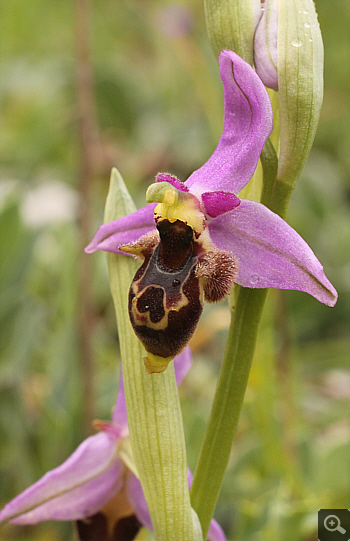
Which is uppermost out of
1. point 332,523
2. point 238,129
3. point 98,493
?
point 238,129

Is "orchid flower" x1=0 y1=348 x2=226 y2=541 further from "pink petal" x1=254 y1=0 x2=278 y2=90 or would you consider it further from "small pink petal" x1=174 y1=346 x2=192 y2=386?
"pink petal" x1=254 y1=0 x2=278 y2=90

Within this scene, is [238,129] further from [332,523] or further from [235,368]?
[332,523]

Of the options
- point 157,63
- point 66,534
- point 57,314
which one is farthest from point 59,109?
point 66,534

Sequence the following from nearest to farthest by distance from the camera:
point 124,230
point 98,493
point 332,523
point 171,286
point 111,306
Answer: point 171,286, point 124,230, point 98,493, point 332,523, point 111,306

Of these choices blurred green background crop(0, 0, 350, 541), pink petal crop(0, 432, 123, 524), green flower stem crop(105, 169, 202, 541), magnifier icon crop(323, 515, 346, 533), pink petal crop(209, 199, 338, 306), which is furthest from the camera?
blurred green background crop(0, 0, 350, 541)

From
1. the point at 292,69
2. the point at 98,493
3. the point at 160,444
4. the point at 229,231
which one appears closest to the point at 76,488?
the point at 98,493

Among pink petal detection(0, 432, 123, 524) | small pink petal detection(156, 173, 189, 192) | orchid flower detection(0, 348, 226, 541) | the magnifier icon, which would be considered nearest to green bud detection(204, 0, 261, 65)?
small pink petal detection(156, 173, 189, 192)
